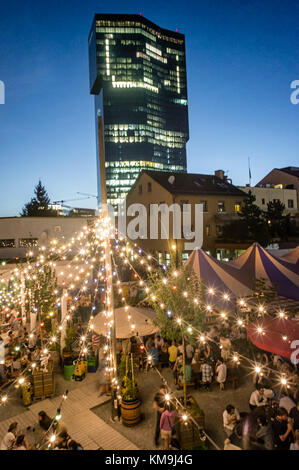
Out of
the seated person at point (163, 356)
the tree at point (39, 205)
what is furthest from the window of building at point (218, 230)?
the tree at point (39, 205)

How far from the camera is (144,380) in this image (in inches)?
376

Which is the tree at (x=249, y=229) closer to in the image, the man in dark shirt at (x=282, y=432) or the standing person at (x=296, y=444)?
the man in dark shirt at (x=282, y=432)

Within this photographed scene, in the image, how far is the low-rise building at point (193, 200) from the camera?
84.0 ft

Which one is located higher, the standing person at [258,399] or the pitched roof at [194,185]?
the pitched roof at [194,185]

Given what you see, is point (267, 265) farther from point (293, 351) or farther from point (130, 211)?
point (130, 211)

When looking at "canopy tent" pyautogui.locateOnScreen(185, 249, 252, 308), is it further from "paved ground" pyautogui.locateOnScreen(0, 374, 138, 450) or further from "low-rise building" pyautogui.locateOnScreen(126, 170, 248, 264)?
"low-rise building" pyautogui.locateOnScreen(126, 170, 248, 264)

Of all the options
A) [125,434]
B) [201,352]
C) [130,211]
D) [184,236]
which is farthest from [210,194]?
[125,434]

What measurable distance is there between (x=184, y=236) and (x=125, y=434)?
63.4 feet

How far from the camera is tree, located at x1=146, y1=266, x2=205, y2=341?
308 inches

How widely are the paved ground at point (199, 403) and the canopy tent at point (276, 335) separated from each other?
1.85m

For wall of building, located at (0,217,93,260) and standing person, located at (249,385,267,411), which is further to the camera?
wall of building, located at (0,217,93,260)

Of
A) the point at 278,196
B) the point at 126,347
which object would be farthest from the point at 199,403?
the point at 278,196

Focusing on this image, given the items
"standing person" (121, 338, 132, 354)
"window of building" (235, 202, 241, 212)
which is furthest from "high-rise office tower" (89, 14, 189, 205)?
"standing person" (121, 338, 132, 354)

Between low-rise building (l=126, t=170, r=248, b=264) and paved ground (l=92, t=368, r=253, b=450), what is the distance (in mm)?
15440
